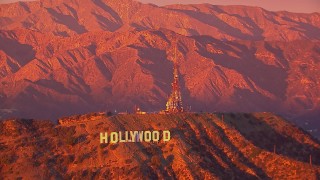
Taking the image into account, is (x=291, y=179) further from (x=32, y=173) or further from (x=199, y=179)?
(x=32, y=173)

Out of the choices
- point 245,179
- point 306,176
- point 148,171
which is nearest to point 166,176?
point 148,171

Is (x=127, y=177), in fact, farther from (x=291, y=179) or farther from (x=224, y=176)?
(x=291, y=179)

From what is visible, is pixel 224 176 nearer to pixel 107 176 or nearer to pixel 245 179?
pixel 245 179

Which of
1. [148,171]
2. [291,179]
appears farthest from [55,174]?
[291,179]

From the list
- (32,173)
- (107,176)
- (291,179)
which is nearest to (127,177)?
(107,176)

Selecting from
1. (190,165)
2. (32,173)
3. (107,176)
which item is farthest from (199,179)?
(32,173)

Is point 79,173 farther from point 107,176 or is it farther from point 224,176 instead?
point 224,176
